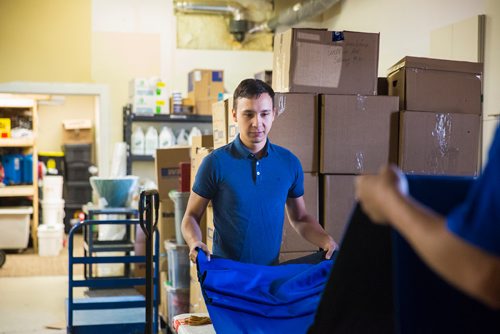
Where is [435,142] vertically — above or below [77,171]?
above

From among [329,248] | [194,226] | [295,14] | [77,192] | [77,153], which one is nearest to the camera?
[329,248]

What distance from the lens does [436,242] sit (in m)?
0.89

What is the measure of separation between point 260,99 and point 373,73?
103 cm

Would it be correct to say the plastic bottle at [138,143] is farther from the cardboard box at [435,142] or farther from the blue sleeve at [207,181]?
the blue sleeve at [207,181]

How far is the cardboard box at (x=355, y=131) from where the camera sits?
3.29 m

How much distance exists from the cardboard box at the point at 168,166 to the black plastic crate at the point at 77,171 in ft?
18.1

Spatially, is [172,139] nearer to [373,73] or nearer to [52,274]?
[52,274]

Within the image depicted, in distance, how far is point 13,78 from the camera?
23.0ft

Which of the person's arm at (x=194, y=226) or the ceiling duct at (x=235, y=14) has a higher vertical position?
the ceiling duct at (x=235, y=14)

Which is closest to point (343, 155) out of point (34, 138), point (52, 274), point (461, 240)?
point (461, 240)

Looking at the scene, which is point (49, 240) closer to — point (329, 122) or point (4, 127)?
point (4, 127)

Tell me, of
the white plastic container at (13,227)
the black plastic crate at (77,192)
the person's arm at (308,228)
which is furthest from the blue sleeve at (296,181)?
the black plastic crate at (77,192)

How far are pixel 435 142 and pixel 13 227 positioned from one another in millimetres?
6774

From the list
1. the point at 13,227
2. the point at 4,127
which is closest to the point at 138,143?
the point at 13,227
